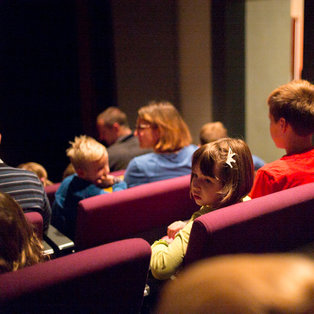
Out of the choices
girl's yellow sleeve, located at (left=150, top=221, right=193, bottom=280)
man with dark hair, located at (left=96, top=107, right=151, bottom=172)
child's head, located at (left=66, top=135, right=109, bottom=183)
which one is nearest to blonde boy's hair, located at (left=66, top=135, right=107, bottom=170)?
child's head, located at (left=66, top=135, right=109, bottom=183)

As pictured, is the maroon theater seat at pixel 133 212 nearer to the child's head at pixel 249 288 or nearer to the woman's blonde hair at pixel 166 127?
the woman's blonde hair at pixel 166 127

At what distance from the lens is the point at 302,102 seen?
2047mm

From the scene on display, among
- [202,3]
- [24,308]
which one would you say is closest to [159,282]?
[24,308]

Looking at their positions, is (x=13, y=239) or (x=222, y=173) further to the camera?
(x=222, y=173)

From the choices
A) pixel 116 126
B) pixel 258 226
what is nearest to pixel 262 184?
pixel 258 226

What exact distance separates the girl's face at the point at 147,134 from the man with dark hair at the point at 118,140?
76 centimetres

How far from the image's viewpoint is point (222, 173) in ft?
5.69

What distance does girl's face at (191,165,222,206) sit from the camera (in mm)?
1750

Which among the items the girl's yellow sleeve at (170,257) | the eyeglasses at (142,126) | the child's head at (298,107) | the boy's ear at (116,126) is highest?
the child's head at (298,107)

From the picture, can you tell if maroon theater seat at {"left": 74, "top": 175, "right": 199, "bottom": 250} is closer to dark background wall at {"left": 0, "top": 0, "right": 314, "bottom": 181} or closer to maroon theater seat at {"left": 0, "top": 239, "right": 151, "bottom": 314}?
maroon theater seat at {"left": 0, "top": 239, "right": 151, "bottom": 314}

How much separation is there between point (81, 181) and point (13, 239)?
1.32 m

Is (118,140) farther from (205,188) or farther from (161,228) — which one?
(205,188)

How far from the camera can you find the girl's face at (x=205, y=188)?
1750mm

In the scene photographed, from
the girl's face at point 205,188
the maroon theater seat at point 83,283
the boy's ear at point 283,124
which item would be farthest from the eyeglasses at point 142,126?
the maroon theater seat at point 83,283
